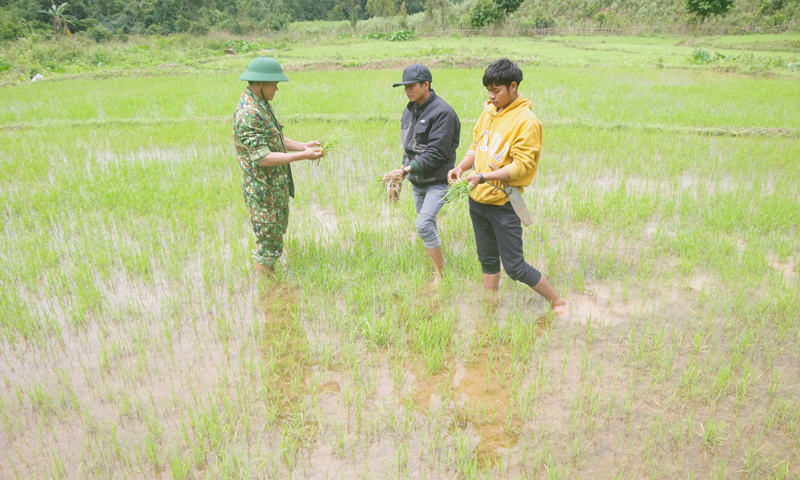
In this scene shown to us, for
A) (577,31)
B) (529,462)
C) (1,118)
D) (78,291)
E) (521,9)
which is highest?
(521,9)

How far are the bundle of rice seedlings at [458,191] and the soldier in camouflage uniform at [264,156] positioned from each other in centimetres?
95

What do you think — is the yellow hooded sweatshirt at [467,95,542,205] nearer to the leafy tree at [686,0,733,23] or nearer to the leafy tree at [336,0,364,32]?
the leafy tree at [686,0,733,23]

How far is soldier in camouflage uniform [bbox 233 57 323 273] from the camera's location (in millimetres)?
3123

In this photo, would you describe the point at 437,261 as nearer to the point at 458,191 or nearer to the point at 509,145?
the point at 458,191

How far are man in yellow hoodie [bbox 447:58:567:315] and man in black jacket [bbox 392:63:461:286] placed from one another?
0.22 metres

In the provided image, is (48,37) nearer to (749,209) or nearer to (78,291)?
(78,291)

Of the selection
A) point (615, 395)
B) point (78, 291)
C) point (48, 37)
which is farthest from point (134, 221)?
point (48, 37)

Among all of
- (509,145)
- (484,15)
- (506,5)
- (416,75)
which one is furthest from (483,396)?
(506,5)

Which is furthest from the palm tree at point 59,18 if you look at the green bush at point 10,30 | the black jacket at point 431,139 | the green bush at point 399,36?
the black jacket at point 431,139

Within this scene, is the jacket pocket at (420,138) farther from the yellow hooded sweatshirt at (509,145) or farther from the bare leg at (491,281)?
the bare leg at (491,281)

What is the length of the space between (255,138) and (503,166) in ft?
5.22

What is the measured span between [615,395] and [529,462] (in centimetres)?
69

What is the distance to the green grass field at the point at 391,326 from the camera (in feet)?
7.17

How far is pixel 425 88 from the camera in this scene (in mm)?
3188
